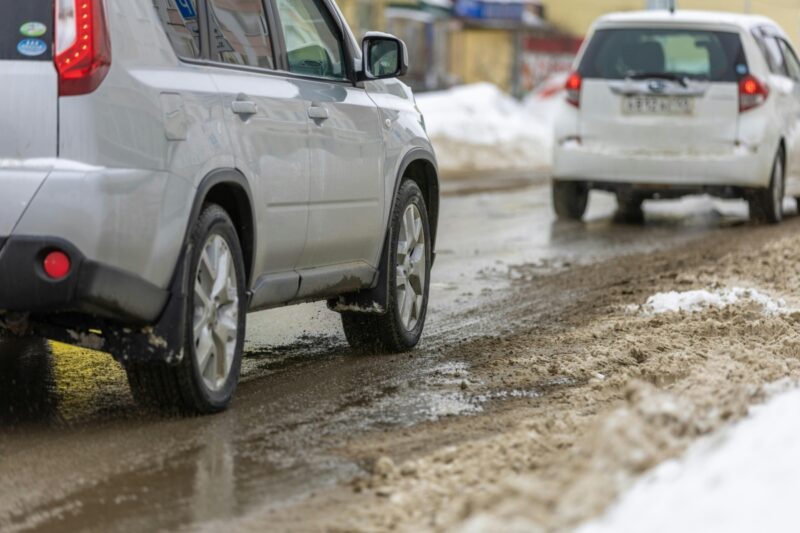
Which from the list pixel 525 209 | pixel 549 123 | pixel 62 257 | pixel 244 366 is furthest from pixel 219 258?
pixel 549 123

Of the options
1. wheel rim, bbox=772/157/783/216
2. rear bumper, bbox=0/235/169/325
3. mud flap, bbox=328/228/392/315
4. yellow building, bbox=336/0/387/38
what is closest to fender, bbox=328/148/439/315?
mud flap, bbox=328/228/392/315

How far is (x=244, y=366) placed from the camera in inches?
281

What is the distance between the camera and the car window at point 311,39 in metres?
6.66

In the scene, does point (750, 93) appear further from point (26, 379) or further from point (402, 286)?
point (26, 379)

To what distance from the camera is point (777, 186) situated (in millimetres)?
14711

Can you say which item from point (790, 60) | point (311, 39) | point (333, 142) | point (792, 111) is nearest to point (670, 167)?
point (792, 111)

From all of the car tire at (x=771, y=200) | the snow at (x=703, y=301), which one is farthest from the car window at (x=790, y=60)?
the snow at (x=703, y=301)

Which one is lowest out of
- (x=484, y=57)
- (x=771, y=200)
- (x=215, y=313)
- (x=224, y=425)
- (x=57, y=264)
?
(x=484, y=57)

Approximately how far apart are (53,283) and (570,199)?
10.4 meters

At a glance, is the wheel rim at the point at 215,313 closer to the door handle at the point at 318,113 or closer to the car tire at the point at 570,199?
the door handle at the point at 318,113

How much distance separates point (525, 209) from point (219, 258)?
1095 cm

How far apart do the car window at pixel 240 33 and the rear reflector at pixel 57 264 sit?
118 cm

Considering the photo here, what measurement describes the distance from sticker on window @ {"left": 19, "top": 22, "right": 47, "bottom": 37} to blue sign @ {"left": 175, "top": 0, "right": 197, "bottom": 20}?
0.69 meters

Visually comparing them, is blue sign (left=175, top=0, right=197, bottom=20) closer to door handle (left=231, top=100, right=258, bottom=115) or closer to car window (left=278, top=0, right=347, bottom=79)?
door handle (left=231, top=100, right=258, bottom=115)
